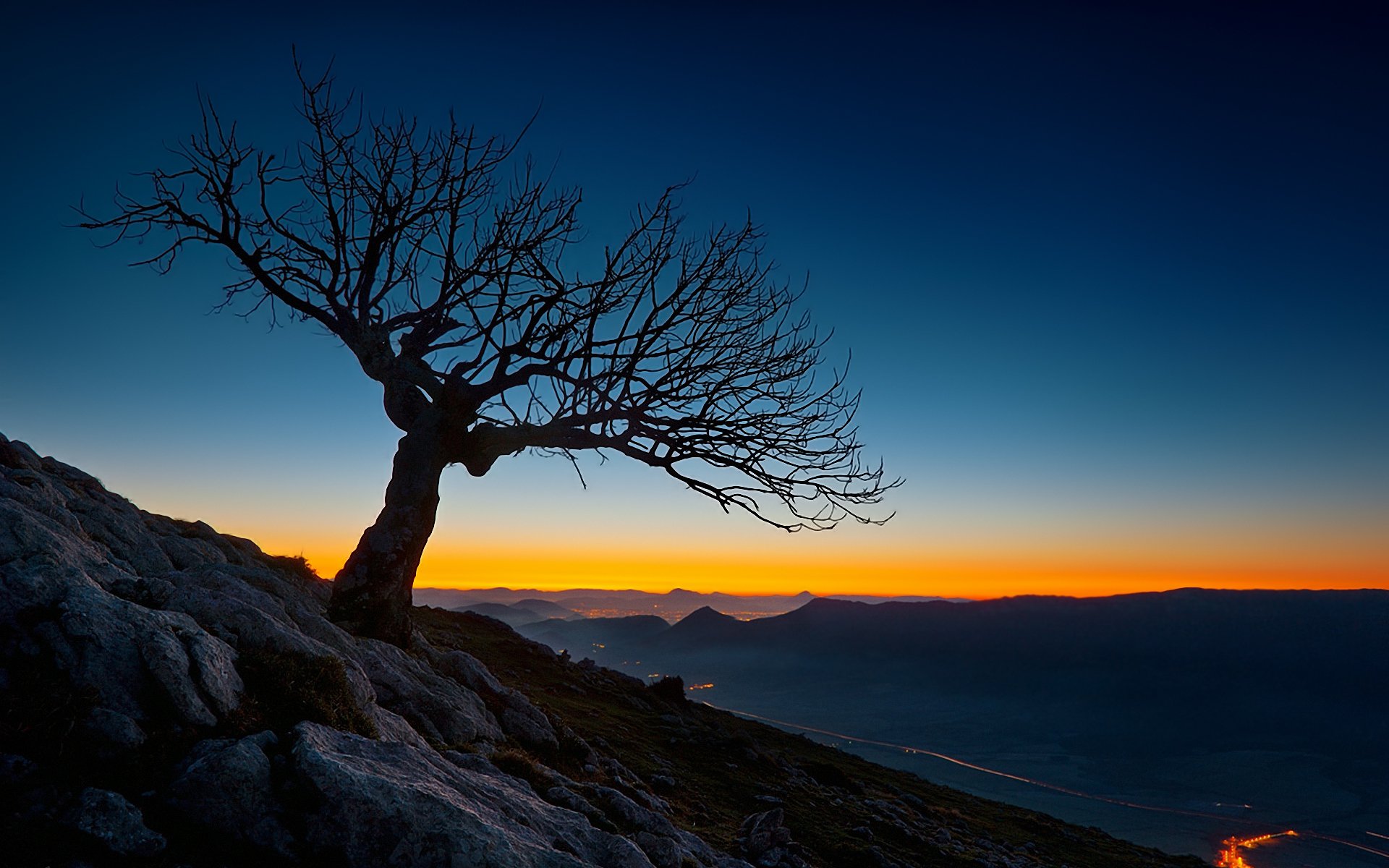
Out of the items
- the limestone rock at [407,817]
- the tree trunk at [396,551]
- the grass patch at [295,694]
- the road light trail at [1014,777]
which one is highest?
the tree trunk at [396,551]

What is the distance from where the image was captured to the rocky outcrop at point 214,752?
5109 mm

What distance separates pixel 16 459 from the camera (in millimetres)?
12188

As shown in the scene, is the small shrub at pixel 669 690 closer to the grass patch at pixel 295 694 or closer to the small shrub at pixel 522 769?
the small shrub at pixel 522 769

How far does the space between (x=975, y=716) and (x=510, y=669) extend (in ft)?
665

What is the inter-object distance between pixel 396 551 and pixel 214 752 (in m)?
9.80

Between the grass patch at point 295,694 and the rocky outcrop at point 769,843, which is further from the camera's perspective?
the rocky outcrop at point 769,843

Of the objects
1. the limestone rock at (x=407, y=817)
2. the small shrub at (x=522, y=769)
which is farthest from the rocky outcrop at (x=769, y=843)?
the limestone rock at (x=407, y=817)

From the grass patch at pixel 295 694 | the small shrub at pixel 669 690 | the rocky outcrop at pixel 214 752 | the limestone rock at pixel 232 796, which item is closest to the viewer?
the rocky outcrop at pixel 214 752

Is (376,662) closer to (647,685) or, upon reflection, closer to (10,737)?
(10,737)

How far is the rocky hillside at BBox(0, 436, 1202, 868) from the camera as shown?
204 inches

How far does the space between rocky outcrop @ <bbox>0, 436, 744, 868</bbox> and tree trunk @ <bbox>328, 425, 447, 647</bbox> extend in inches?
210

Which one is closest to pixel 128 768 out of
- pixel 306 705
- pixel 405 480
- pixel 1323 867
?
pixel 306 705

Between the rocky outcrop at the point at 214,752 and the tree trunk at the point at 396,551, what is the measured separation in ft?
17.5

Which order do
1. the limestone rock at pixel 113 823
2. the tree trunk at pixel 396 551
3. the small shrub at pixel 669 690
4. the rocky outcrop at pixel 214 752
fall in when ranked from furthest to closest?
the small shrub at pixel 669 690
the tree trunk at pixel 396 551
the rocky outcrop at pixel 214 752
the limestone rock at pixel 113 823
